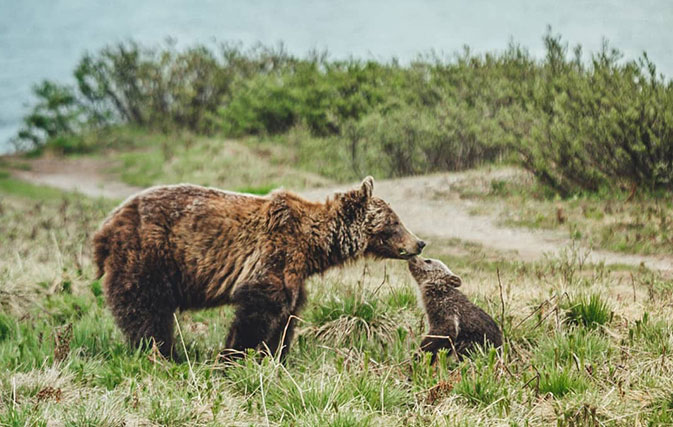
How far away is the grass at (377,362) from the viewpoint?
400 cm

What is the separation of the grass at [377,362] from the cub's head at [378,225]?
61cm

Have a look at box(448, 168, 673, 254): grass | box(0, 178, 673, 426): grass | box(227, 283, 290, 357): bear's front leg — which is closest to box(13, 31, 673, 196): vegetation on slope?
box(448, 168, 673, 254): grass

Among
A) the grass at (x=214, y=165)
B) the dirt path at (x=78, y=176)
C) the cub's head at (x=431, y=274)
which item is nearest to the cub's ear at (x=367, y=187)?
the cub's head at (x=431, y=274)

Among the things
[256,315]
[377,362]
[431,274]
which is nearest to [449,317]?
[431,274]

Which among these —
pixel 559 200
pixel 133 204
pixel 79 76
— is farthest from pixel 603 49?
pixel 79 76

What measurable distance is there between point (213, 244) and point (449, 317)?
6.10 feet

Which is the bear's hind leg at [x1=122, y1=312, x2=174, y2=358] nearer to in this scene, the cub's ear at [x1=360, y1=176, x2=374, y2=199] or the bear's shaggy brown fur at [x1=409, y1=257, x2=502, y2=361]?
the cub's ear at [x1=360, y1=176, x2=374, y2=199]

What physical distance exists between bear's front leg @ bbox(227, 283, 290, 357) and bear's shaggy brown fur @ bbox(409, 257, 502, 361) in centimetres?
109

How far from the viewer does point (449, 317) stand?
5020 mm

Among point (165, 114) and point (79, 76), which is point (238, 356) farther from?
point (79, 76)

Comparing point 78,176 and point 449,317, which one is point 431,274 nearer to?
point 449,317

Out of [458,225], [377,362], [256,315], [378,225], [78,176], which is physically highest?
[378,225]

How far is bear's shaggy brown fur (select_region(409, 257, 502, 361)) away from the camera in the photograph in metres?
4.93

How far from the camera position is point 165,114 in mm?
29562
